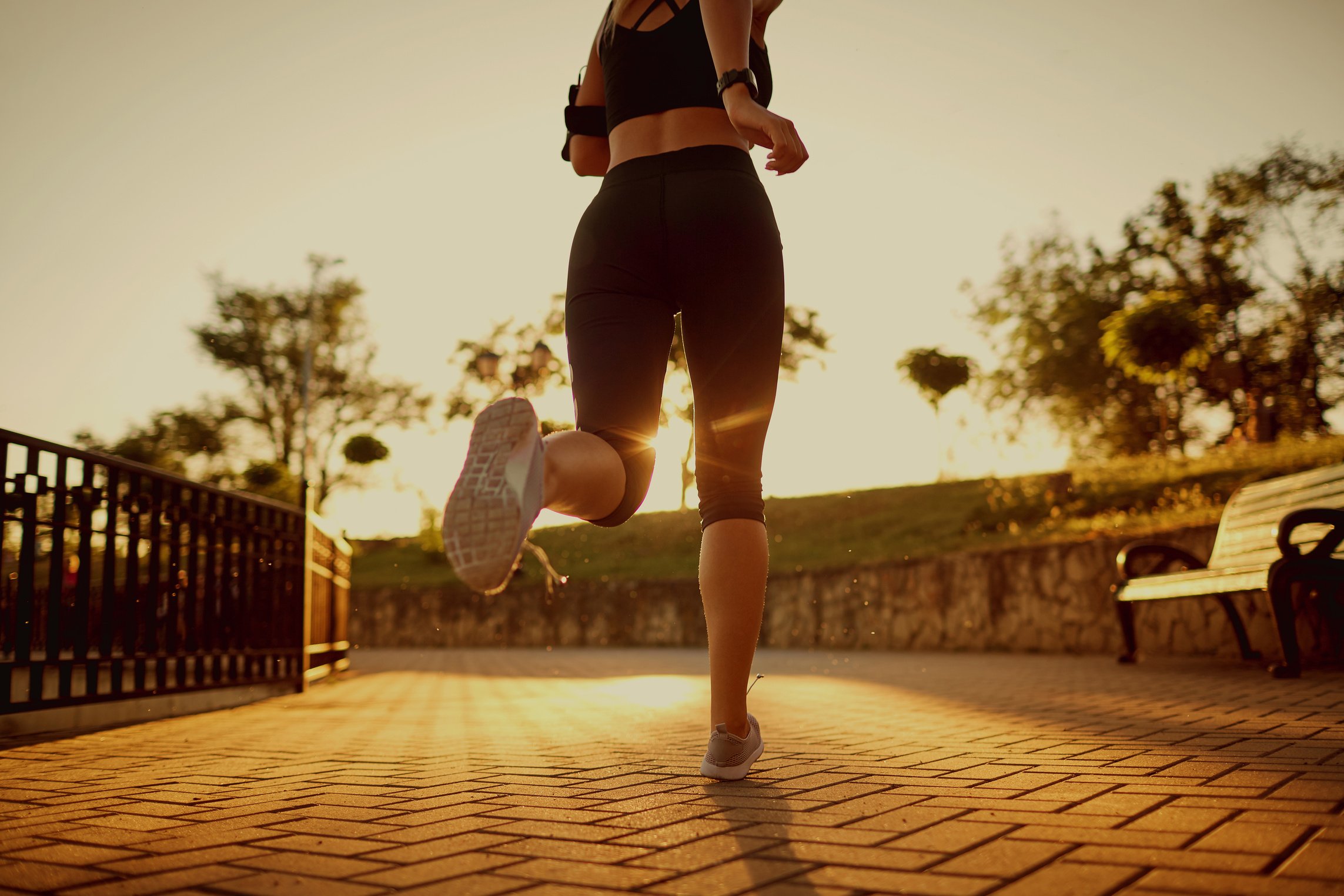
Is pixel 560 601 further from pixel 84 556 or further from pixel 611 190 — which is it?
pixel 611 190

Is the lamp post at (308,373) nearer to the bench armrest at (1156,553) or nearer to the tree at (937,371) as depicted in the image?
the bench armrest at (1156,553)

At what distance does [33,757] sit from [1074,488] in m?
14.2

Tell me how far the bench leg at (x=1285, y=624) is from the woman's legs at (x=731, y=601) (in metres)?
4.19

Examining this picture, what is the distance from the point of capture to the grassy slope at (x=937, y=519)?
42.4 ft

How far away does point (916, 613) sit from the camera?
44.2ft

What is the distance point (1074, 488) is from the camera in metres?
15.0

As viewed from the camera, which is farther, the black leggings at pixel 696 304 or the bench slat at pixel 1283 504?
the bench slat at pixel 1283 504

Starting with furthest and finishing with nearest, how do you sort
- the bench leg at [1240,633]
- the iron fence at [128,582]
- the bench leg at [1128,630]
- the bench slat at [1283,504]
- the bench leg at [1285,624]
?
1. the bench leg at [1128,630]
2. the bench leg at [1240,633]
3. the bench slat at [1283,504]
4. the bench leg at [1285,624]
5. the iron fence at [128,582]

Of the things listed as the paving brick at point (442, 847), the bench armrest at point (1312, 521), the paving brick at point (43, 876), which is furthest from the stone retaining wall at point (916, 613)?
the paving brick at point (43, 876)

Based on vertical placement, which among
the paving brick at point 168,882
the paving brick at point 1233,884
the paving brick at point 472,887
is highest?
the paving brick at point 168,882

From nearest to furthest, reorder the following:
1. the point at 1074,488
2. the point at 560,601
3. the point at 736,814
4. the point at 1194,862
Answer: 1. the point at 1194,862
2. the point at 736,814
3. the point at 1074,488
4. the point at 560,601

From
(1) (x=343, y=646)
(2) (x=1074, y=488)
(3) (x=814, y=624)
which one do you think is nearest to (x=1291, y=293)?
(2) (x=1074, y=488)

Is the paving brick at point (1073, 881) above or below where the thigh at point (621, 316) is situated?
below

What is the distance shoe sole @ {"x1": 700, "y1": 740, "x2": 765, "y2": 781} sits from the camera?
2.40 metres
